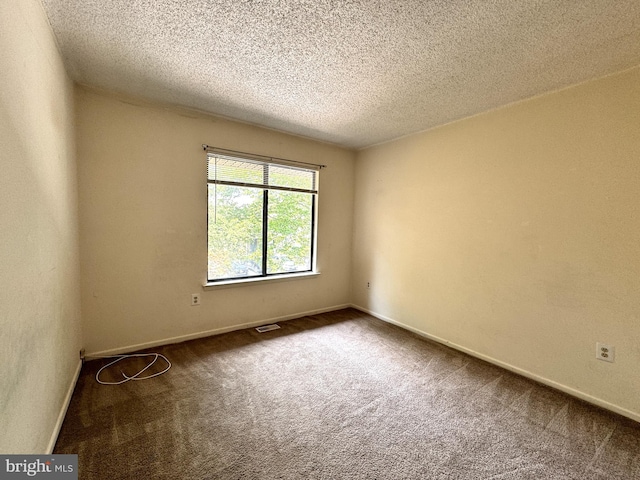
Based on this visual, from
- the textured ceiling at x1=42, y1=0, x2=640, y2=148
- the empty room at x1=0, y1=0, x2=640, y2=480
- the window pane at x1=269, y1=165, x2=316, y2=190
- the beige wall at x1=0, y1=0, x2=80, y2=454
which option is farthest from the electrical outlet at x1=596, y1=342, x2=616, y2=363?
the beige wall at x1=0, y1=0, x2=80, y2=454

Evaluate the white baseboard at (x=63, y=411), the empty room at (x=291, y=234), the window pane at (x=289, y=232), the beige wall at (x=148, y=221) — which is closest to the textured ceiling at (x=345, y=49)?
the empty room at (x=291, y=234)

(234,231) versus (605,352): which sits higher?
(234,231)

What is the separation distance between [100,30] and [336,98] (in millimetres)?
1701

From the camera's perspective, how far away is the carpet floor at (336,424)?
4.63ft

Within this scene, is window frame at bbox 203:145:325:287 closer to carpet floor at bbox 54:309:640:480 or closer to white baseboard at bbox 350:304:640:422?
carpet floor at bbox 54:309:640:480

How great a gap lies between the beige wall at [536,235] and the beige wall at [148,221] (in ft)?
6.28

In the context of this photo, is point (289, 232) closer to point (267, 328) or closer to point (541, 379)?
point (267, 328)

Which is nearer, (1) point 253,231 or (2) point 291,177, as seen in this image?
(1) point 253,231

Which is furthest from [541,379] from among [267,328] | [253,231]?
[253,231]

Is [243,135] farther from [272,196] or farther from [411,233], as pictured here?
[411,233]

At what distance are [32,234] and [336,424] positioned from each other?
76.5 inches

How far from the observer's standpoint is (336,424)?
1.71 m

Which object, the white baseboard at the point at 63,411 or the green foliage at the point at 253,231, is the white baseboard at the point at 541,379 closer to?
the green foliage at the point at 253,231

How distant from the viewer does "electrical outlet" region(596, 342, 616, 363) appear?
6.32 ft
